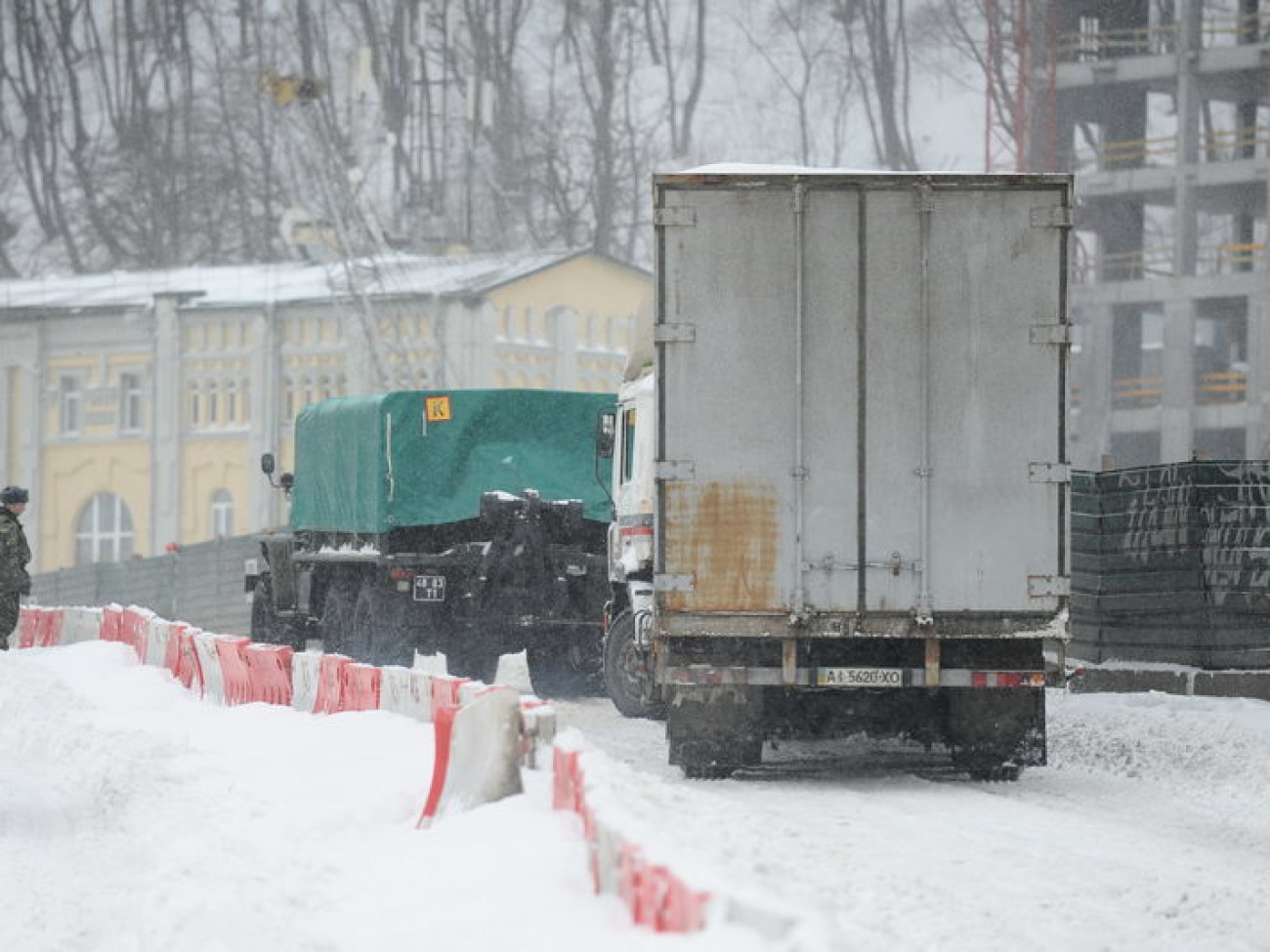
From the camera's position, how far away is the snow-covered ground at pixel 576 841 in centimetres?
945

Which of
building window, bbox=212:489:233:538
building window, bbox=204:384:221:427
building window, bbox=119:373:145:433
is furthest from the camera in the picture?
building window, bbox=119:373:145:433

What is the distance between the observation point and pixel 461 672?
82.2 feet

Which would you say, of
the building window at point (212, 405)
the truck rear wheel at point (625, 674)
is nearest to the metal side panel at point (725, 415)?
the truck rear wheel at point (625, 674)

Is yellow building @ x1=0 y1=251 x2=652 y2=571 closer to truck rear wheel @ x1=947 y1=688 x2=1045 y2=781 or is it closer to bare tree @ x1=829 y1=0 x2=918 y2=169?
bare tree @ x1=829 y1=0 x2=918 y2=169

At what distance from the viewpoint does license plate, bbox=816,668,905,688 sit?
15.1 m

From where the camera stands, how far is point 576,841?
1010 centimetres

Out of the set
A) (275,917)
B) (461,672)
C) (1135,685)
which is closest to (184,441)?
(461,672)

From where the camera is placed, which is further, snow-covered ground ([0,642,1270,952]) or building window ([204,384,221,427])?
building window ([204,384,221,427])

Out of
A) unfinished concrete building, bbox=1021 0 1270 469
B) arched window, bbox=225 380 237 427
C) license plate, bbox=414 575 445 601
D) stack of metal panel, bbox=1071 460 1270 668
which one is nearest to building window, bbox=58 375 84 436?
arched window, bbox=225 380 237 427

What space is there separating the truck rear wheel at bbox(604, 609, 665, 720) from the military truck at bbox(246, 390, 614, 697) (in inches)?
99.0

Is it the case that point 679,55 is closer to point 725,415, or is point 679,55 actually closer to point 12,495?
point 12,495

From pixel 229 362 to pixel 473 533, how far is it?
4919 cm

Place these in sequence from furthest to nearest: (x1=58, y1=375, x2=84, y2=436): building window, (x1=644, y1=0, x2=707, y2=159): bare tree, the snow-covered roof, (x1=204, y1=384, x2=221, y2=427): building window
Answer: (x1=644, y1=0, x2=707, y2=159): bare tree
(x1=58, y1=375, x2=84, y2=436): building window
(x1=204, y1=384, x2=221, y2=427): building window
the snow-covered roof

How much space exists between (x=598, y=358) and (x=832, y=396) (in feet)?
191
